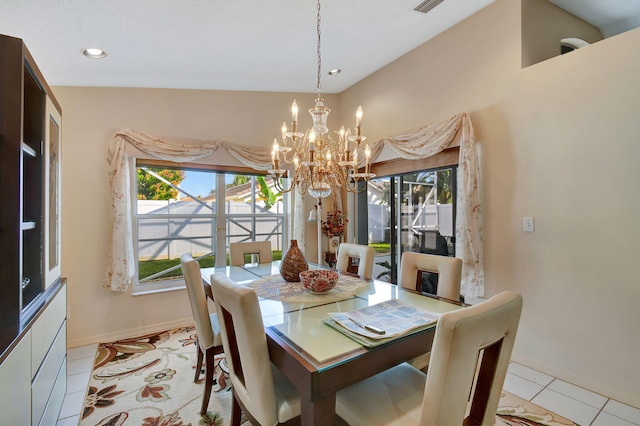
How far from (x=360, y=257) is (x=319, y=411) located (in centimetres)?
163

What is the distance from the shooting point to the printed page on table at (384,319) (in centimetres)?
127

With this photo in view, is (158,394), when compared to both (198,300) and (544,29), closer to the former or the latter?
(198,300)

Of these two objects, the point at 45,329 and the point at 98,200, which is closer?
the point at 45,329

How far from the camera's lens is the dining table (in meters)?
1.08

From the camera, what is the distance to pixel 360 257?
2.64 meters

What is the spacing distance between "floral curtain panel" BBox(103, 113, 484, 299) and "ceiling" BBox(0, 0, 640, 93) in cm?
Answer: 67

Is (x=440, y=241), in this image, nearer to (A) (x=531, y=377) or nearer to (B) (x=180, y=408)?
(A) (x=531, y=377)

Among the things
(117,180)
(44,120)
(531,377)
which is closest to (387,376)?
(531,377)

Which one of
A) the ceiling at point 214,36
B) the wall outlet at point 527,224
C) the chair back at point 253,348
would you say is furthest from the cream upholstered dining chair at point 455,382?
the ceiling at point 214,36

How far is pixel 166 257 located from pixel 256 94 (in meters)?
2.26

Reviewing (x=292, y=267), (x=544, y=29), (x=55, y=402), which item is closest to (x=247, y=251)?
(x=292, y=267)

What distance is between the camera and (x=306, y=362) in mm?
1093

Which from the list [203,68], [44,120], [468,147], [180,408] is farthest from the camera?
[203,68]

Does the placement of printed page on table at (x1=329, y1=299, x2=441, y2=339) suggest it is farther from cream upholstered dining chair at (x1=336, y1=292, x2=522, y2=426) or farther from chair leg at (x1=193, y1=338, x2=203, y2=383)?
chair leg at (x1=193, y1=338, x2=203, y2=383)
